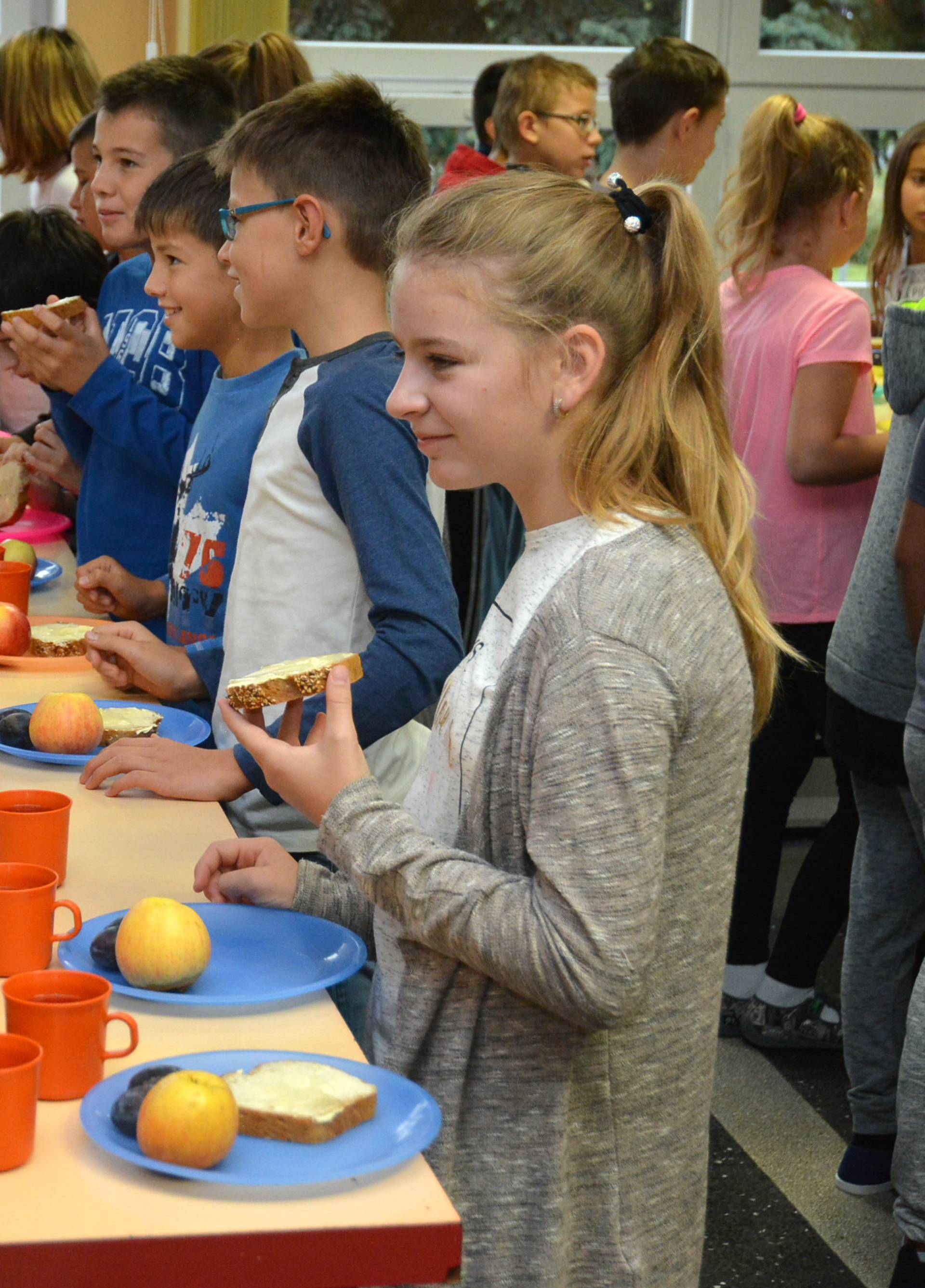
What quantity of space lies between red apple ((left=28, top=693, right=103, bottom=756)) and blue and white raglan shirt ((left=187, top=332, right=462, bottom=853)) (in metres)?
0.19

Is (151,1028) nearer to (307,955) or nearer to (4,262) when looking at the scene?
(307,955)

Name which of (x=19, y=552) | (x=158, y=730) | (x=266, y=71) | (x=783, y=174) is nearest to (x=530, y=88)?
(x=266, y=71)

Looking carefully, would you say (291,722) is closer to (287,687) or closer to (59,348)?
(287,687)

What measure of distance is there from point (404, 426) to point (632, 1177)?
0.86m

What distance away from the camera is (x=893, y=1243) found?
231cm

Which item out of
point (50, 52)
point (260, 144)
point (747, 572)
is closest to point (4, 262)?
point (50, 52)

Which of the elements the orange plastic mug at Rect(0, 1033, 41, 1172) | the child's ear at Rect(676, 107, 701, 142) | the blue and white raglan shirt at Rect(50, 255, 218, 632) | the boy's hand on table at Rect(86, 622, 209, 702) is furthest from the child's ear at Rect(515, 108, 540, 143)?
the orange plastic mug at Rect(0, 1033, 41, 1172)

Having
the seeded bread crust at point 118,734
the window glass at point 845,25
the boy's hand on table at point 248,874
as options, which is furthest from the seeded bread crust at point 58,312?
the window glass at point 845,25

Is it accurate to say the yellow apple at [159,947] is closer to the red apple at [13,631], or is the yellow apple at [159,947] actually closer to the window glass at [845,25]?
the red apple at [13,631]

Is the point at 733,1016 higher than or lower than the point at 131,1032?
lower

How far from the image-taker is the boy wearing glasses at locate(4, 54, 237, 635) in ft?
8.02

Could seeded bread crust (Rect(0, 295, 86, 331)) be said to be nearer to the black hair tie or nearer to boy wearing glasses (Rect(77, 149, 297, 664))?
boy wearing glasses (Rect(77, 149, 297, 664))

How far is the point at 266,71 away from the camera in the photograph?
3.33m

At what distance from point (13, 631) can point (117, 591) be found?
20cm
